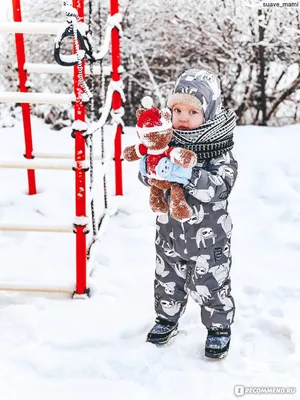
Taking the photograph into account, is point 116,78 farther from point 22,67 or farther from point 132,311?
point 132,311

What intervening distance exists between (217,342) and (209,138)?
85 centimetres

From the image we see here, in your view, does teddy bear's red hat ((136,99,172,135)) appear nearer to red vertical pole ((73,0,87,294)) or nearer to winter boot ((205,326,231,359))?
red vertical pole ((73,0,87,294))

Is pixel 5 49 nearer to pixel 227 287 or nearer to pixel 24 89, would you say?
pixel 24 89

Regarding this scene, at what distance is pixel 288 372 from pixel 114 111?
2.09m

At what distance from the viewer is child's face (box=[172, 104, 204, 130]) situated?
2021 millimetres

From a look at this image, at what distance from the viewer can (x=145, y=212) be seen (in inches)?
147

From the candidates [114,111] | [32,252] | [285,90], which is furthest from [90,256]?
[285,90]

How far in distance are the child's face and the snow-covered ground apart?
966 mm

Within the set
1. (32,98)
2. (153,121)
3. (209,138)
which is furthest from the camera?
(32,98)

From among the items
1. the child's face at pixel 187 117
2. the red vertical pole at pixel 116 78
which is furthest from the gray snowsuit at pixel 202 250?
the red vertical pole at pixel 116 78

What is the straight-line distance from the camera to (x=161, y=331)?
2.45 m

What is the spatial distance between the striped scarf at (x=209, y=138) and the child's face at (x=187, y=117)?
0.02 m

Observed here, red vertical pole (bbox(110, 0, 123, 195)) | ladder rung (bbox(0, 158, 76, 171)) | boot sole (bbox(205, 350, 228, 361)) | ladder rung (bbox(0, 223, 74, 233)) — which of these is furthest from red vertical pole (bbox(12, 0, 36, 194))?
boot sole (bbox(205, 350, 228, 361))

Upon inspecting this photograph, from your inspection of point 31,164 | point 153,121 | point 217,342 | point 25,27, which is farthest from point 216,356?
point 25,27
